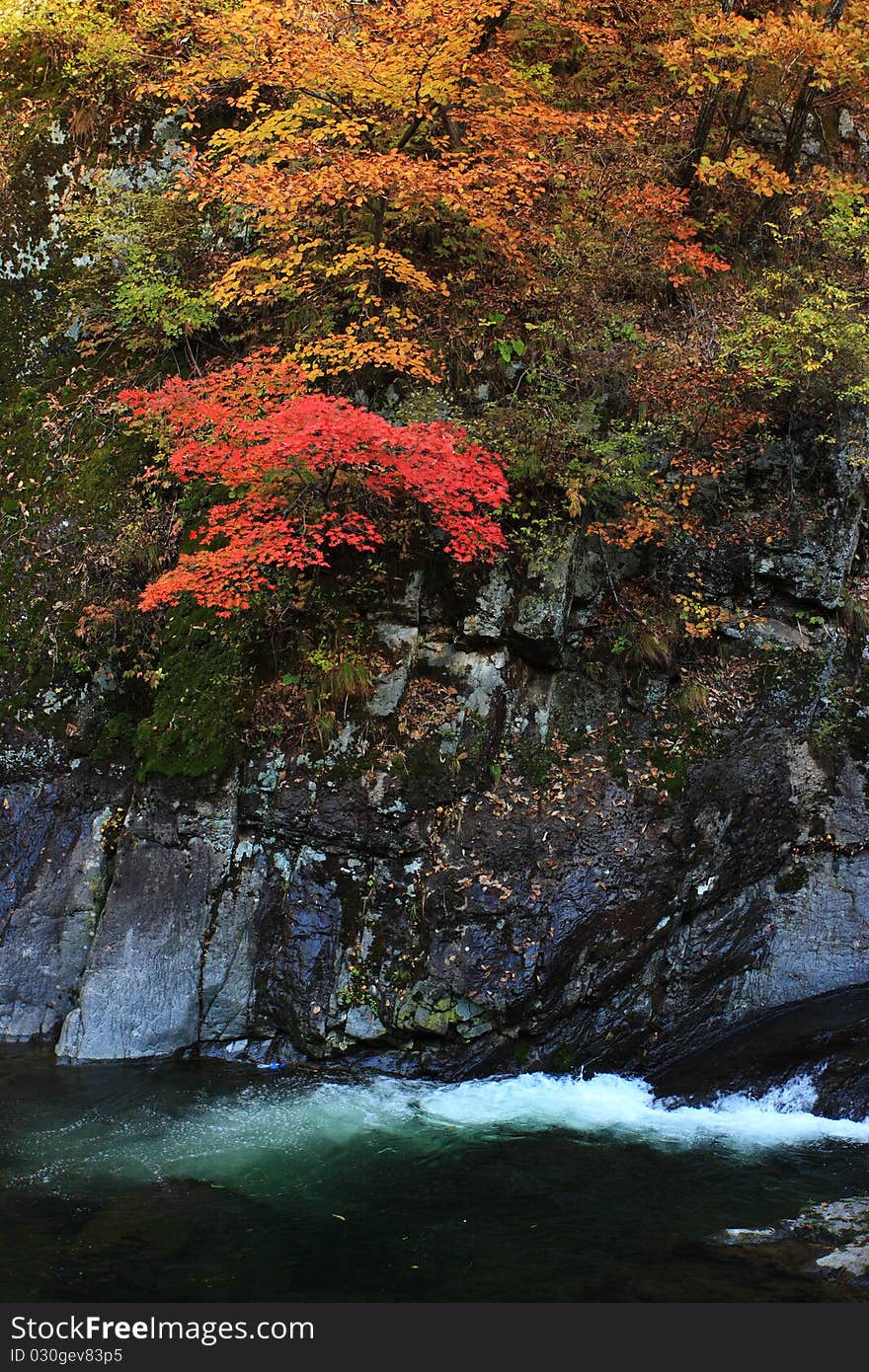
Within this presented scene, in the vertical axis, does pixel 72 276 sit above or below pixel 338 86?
below

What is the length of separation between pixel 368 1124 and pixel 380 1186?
0.79m

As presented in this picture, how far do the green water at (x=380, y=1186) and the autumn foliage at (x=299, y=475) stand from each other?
12.6ft

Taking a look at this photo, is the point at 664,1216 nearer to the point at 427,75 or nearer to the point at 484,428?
the point at 484,428

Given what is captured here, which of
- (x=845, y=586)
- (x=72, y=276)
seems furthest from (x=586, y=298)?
(x=72, y=276)

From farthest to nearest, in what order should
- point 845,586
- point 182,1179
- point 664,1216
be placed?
point 845,586 → point 182,1179 → point 664,1216

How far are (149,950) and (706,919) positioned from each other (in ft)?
15.1

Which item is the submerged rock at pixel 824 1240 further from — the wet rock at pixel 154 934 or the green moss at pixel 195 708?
the green moss at pixel 195 708

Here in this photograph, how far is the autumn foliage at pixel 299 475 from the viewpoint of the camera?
7.40 m

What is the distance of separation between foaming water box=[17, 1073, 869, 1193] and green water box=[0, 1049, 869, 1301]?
0.02 m

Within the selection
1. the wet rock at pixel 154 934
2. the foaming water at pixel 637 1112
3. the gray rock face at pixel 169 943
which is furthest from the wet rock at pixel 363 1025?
the wet rock at pixel 154 934

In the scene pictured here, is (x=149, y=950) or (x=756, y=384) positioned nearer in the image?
(x=149, y=950)

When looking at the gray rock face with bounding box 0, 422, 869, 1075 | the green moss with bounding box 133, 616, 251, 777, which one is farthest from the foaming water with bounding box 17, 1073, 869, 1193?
the green moss with bounding box 133, 616, 251, 777

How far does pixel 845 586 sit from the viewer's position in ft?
30.6

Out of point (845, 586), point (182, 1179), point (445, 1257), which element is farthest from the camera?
point (845, 586)
